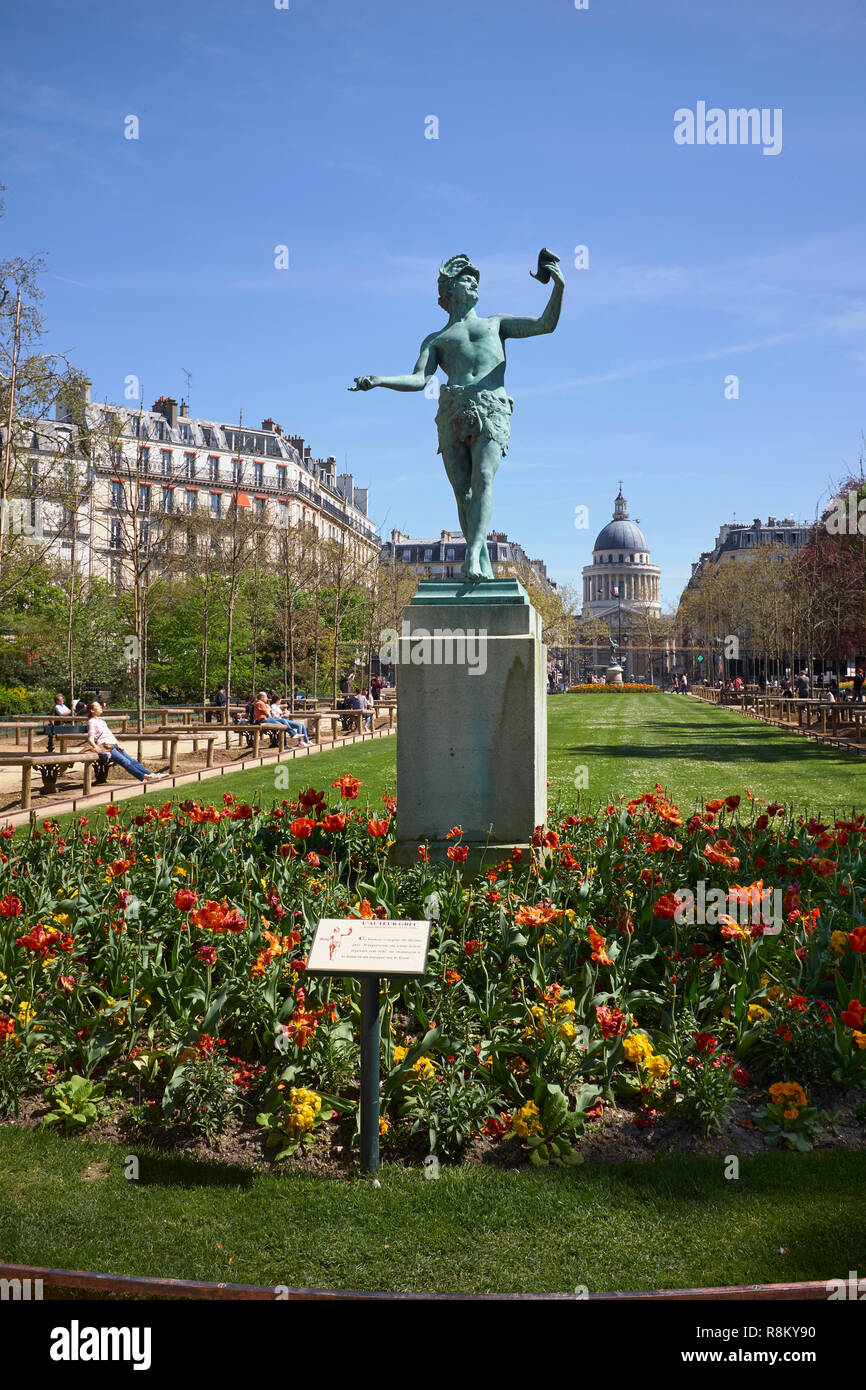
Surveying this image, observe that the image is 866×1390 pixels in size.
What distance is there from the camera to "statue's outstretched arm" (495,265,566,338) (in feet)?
25.8

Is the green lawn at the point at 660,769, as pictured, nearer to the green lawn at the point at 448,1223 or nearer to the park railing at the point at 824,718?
the park railing at the point at 824,718

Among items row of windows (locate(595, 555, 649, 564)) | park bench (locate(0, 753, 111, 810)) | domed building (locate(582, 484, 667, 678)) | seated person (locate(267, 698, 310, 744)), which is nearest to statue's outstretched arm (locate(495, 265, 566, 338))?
park bench (locate(0, 753, 111, 810))

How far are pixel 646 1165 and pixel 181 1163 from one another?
1900 millimetres

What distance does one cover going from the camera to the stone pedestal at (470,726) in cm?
745

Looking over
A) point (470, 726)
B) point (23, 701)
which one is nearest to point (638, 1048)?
point (470, 726)

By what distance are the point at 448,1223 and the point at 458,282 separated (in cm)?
660

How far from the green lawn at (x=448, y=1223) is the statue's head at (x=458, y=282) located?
624 cm

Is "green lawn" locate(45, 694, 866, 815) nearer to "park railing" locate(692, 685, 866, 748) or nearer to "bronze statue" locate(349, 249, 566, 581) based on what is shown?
"park railing" locate(692, 685, 866, 748)

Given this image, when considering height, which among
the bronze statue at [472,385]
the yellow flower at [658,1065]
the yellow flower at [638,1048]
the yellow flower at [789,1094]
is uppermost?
the bronze statue at [472,385]

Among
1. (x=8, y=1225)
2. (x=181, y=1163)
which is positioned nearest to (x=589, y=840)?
(x=181, y=1163)

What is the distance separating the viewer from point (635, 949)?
6051 millimetres

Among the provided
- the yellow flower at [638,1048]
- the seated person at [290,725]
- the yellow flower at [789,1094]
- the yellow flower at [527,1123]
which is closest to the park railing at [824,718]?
the seated person at [290,725]
